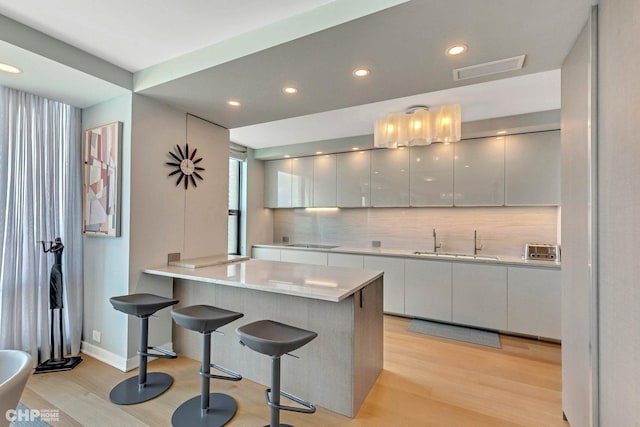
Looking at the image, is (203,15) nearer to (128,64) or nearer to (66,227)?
(128,64)

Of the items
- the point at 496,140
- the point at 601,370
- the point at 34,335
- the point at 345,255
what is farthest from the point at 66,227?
the point at 496,140

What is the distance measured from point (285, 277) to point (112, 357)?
1800mm

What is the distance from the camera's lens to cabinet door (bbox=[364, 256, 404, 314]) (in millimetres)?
3820

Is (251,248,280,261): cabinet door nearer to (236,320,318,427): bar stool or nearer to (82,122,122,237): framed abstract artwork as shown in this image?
(82,122,122,237): framed abstract artwork

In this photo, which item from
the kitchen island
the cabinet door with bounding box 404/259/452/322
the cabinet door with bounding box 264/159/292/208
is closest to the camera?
the kitchen island

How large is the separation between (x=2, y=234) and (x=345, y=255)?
352cm

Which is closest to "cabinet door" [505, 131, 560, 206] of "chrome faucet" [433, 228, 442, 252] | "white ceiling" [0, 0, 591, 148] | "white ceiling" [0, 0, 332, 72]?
"white ceiling" [0, 0, 591, 148]

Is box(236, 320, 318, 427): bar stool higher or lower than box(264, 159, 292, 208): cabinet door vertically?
lower

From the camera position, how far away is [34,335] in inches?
96.2

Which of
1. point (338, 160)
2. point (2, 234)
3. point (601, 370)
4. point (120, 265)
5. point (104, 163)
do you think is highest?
point (338, 160)

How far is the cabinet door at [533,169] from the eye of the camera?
129 inches

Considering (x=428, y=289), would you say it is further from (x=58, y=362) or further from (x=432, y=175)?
(x=58, y=362)

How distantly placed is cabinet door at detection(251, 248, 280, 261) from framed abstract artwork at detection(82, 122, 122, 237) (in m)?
2.55

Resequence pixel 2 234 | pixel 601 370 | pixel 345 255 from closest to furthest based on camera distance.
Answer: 1. pixel 601 370
2. pixel 2 234
3. pixel 345 255
